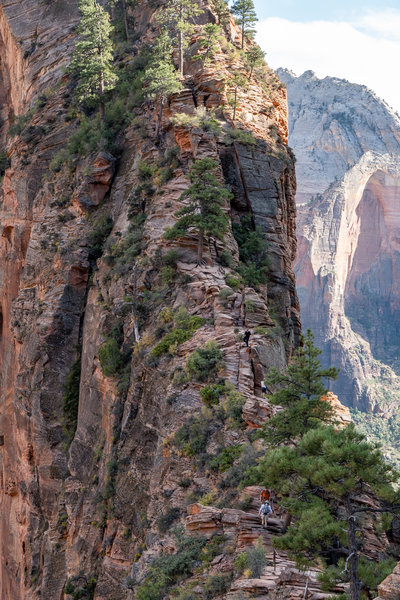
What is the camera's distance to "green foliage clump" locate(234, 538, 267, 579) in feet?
67.6

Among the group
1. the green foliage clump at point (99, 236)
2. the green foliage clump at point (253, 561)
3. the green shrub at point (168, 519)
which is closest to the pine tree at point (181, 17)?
the green foliage clump at point (99, 236)

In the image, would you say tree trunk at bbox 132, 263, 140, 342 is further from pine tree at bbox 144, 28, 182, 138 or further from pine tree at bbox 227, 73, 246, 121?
pine tree at bbox 227, 73, 246, 121

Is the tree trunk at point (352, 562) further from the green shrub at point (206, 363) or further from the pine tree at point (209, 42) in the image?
the pine tree at point (209, 42)

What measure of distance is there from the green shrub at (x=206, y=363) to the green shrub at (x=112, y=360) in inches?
287

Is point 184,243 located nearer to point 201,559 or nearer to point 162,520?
point 162,520

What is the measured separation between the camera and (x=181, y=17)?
170 ft

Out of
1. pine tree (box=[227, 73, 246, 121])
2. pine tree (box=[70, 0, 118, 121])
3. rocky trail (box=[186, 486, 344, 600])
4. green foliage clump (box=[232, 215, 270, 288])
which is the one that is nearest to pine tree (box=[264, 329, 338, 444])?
rocky trail (box=[186, 486, 344, 600])

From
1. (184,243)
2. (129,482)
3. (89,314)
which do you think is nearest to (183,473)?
(129,482)

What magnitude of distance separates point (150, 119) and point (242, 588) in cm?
3716

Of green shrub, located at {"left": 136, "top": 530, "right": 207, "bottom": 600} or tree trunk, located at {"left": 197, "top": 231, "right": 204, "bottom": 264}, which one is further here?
tree trunk, located at {"left": 197, "top": 231, "right": 204, "bottom": 264}

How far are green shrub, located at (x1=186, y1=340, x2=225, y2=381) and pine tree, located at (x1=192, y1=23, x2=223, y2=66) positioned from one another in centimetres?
2636

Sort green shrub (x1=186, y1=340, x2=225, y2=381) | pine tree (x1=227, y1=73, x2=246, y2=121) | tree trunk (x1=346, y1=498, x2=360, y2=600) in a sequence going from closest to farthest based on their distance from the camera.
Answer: tree trunk (x1=346, y1=498, x2=360, y2=600) < green shrub (x1=186, y1=340, x2=225, y2=381) < pine tree (x1=227, y1=73, x2=246, y2=121)

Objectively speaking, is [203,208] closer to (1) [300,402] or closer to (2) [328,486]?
(1) [300,402]

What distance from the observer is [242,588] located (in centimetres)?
2031
